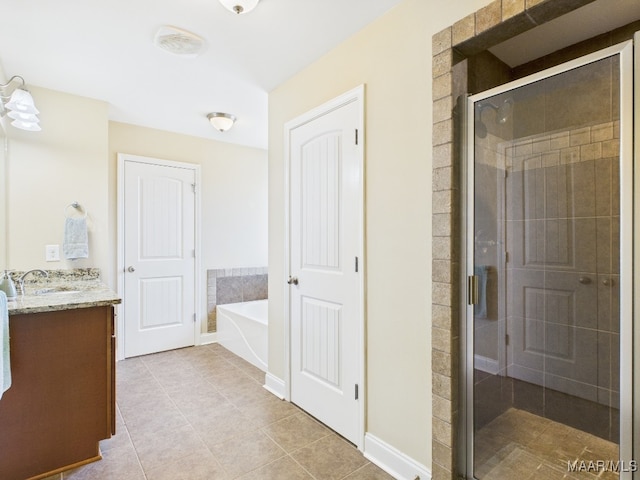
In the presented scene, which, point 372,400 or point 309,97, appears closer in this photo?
point 372,400

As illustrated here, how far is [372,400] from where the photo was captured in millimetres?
1942

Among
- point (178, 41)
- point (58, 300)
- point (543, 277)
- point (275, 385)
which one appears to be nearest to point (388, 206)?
point (543, 277)

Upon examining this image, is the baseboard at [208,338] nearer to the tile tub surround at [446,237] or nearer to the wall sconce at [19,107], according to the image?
the wall sconce at [19,107]

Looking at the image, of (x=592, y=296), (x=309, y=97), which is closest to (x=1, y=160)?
(x=309, y=97)

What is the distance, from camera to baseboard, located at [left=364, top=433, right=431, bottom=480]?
1.69 m

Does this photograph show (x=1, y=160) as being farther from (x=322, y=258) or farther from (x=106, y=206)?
(x=322, y=258)

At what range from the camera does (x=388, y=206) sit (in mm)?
1856

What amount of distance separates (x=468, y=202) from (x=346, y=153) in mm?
818

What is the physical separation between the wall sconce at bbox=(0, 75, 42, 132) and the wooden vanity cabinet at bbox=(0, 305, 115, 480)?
1379 millimetres

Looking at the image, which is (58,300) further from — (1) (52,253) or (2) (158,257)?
(2) (158,257)

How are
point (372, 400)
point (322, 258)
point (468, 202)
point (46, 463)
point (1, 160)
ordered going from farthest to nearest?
1. point (1, 160)
2. point (322, 258)
3. point (372, 400)
4. point (46, 463)
5. point (468, 202)

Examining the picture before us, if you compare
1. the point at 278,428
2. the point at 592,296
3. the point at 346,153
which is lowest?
the point at 278,428

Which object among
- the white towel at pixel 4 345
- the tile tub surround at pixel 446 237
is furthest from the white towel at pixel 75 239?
the tile tub surround at pixel 446 237

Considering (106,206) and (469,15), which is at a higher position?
(469,15)
